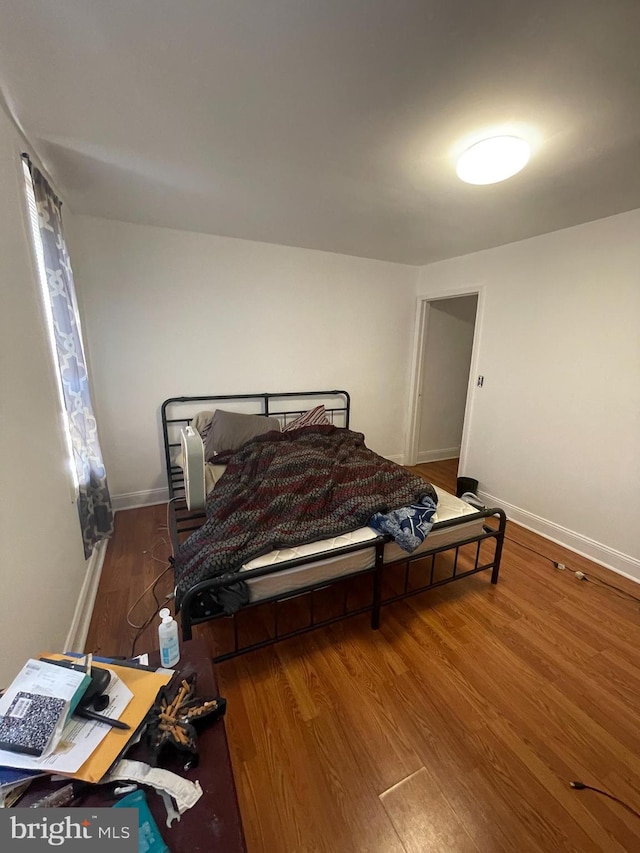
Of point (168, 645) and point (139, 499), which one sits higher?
point (168, 645)

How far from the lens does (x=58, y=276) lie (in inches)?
74.7

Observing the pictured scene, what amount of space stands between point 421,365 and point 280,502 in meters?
2.84

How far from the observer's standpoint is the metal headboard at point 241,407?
319cm

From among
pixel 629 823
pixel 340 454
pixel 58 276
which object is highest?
pixel 58 276

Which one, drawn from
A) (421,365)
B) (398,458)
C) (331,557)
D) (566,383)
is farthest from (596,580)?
(421,365)

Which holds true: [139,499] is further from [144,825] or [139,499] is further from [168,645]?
[144,825]

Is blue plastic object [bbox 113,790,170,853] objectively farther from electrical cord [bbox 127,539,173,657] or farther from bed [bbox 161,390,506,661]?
electrical cord [bbox 127,539,173,657]

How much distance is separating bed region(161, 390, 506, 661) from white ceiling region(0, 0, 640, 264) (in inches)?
62.2

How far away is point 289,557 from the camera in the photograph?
1678 millimetres

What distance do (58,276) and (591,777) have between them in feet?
10.9

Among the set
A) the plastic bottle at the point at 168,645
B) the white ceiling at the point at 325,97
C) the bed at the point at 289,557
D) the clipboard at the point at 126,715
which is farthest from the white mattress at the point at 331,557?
the white ceiling at the point at 325,97

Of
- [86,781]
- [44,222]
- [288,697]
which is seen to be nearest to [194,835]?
[86,781]

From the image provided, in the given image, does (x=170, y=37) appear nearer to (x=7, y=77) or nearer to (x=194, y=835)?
(x=7, y=77)

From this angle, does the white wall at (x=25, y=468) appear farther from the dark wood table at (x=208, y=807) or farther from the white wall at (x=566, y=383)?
the white wall at (x=566, y=383)
